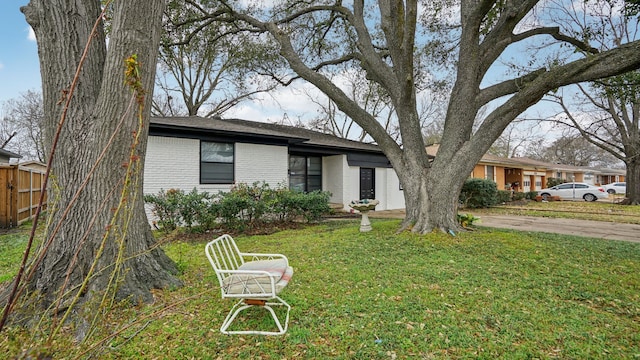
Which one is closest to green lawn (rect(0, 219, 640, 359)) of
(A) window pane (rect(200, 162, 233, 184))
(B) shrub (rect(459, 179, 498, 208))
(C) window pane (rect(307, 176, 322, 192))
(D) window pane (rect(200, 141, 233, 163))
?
(A) window pane (rect(200, 162, 233, 184))

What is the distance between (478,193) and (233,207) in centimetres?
1378

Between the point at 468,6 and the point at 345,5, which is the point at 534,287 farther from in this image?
the point at 345,5

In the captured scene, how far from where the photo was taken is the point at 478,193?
55.5ft

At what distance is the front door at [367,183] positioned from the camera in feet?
48.7

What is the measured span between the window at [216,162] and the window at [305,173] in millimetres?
3313

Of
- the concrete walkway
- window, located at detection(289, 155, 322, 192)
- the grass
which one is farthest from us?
window, located at detection(289, 155, 322, 192)

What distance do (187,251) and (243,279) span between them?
3.63 meters

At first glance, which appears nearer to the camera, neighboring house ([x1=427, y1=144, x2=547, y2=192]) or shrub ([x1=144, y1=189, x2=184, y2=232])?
shrub ([x1=144, y1=189, x2=184, y2=232])

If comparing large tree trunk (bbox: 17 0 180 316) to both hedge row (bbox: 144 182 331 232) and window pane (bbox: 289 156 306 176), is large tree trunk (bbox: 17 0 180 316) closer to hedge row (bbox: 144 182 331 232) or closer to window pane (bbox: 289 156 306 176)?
hedge row (bbox: 144 182 331 232)

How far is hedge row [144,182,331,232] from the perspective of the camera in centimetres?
830

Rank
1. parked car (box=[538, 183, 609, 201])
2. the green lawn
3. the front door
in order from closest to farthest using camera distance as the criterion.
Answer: the green lawn
the front door
parked car (box=[538, 183, 609, 201])

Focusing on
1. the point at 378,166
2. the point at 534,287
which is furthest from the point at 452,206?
the point at 378,166

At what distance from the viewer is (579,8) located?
48.1ft

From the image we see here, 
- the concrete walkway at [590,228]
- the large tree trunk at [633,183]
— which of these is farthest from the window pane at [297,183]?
the large tree trunk at [633,183]
